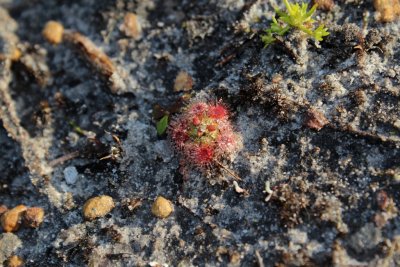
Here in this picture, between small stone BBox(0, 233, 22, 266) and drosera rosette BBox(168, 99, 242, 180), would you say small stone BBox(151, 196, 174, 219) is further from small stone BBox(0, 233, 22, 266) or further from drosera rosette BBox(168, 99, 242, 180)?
small stone BBox(0, 233, 22, 266)

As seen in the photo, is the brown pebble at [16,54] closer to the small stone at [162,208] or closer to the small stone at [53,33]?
the small stone at [53,33]

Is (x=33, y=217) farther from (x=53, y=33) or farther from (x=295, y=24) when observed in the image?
(x=295, y=24)

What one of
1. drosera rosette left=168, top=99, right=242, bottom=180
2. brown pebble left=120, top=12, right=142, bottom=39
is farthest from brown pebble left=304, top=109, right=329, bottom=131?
brown pebble left=120, top=12, right=142, bottom=39

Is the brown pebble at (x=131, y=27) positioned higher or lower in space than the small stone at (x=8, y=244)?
higher

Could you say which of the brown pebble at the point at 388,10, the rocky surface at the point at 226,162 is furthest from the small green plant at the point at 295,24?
the brown pebble at the point at 388,10

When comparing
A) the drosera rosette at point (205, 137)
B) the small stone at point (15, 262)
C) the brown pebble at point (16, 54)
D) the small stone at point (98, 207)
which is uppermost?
the drosera rosette at point (205, 137)

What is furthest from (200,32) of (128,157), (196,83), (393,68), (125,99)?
(393,68)
